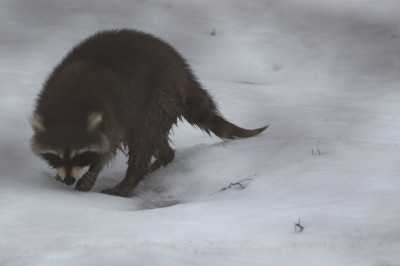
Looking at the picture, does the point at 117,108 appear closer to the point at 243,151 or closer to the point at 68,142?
the point at 68,142

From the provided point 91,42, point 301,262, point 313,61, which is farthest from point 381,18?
point 301,262

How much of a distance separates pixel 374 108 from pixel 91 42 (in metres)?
2.56

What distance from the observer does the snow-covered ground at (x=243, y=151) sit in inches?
126

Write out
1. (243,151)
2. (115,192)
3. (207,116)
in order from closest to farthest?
(115,192), (243,151), (207,116)

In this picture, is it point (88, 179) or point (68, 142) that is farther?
point (88, 179)

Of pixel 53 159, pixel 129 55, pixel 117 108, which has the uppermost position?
pixel 129 55

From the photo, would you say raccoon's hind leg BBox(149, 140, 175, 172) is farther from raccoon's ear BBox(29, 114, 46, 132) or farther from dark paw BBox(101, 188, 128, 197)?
raccoon's ear BBox(29, 114, 46, 132)

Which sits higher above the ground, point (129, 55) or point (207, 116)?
point (129, 55)

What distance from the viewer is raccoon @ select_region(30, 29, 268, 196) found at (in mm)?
4340

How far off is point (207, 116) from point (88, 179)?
3.83ft

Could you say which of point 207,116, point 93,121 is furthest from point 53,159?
point 207,116

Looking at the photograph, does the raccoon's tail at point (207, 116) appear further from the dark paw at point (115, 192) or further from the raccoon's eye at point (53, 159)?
the raccoon's eye at point (53, 159)

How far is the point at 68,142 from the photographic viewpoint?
4.26m

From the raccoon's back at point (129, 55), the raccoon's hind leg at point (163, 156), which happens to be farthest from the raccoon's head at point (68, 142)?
the raccoon's hind leg at point (163, 156)
